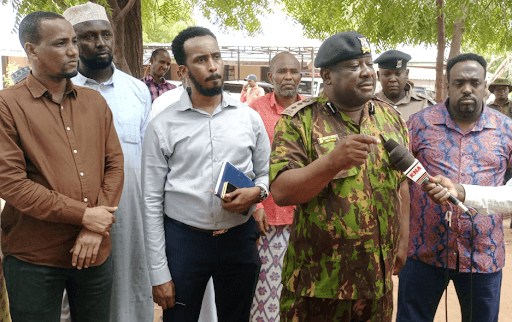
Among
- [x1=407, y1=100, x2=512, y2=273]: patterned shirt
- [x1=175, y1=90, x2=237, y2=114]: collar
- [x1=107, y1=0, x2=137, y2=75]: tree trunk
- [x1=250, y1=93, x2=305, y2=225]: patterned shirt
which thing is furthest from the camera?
[x1=107, y1=0, x2=137, y2=75]: tree trunk

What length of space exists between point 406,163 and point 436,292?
4.19ft

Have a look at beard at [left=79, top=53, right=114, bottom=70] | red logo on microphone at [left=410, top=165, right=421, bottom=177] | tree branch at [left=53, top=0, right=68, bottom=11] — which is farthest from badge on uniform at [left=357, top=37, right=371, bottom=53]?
tree branch at [left=53, top=0, right=68, bottom=11]

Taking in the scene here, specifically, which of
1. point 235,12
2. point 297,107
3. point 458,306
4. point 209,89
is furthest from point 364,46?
point 235,12

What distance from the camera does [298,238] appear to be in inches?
97.8

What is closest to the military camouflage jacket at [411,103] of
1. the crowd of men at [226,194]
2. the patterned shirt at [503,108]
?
the crowd of men at [226,194]

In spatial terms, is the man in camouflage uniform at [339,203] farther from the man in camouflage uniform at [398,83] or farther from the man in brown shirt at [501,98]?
the man in brown shirt at [501,98]

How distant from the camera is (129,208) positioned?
3305 mm

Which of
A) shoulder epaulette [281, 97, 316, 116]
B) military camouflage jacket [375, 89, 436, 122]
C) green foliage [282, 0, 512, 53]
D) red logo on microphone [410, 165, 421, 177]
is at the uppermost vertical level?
green foliage [282, 0, 512, 53]

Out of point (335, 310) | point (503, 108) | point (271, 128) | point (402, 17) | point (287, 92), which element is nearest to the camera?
point (335, 310)

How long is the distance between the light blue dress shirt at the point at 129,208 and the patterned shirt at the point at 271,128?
89cm

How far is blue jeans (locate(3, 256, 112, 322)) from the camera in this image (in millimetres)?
2477

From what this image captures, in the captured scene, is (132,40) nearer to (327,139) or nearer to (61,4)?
(61,4)

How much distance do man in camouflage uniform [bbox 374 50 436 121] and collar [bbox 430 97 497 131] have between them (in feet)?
5.39

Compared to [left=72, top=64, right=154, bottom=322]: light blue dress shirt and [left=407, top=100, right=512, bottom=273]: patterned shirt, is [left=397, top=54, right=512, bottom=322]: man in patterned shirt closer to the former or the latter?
[left=407, top=100, right=512, bottom=273]: patterned shirt
